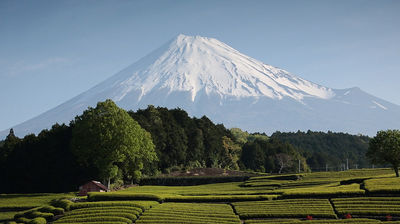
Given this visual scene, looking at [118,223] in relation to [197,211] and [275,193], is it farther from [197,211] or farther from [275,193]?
[275,193]

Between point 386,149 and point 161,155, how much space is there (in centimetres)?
5003

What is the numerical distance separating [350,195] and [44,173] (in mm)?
54661

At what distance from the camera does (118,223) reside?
50.4 meters

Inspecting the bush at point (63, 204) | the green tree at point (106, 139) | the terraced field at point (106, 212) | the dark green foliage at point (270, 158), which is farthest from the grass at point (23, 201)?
the dark green foliage at point (270, 158)

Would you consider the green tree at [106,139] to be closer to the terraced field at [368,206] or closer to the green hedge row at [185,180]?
the green hedge row at [185,180]

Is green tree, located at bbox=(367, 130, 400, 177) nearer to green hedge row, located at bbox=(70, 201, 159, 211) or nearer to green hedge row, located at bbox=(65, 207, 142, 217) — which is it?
green hedge row, located at bbox=(70, 201, 159, 211)

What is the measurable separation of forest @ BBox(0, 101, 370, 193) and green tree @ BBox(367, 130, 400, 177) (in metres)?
37.0

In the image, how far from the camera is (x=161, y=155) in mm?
107875

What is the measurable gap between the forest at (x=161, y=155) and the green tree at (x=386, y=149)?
3702 centimetres

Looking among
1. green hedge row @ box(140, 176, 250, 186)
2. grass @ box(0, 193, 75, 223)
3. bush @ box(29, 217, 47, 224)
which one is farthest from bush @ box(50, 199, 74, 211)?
green hedge row @ box(140, 176, 250, 186)

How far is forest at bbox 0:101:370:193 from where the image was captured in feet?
294

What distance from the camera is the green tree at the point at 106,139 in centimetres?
7988

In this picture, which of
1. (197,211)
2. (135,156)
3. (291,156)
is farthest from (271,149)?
(197,211)

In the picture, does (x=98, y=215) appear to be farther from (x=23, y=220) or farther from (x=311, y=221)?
(x=311, y=221)
